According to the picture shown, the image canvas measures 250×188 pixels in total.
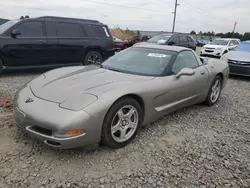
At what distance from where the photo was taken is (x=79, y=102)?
8.09ft

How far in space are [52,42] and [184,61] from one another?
4619 millimetres

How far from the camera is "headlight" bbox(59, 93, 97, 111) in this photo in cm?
241

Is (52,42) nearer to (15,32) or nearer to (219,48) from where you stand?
(15,32)

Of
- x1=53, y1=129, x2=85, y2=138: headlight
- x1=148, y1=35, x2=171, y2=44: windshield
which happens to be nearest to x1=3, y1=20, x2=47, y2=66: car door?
x1=53, y1=129, x2=85, y2=138: headlight

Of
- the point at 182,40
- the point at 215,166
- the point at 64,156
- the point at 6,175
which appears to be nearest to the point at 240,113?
the point at 215,166

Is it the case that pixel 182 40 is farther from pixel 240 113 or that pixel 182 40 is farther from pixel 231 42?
pixel 240 113

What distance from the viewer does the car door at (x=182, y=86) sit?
10.9 feet

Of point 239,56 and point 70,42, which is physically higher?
point 70,42

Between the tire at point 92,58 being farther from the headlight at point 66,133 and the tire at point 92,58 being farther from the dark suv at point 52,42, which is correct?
the headlight at point 66,133

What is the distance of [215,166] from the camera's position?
261cm

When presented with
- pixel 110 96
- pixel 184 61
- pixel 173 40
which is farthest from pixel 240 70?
pixel 110 96

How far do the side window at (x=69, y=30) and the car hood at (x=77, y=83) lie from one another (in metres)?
4.11

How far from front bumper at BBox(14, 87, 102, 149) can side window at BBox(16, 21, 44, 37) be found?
479 cm

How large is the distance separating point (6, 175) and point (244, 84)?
732cm
